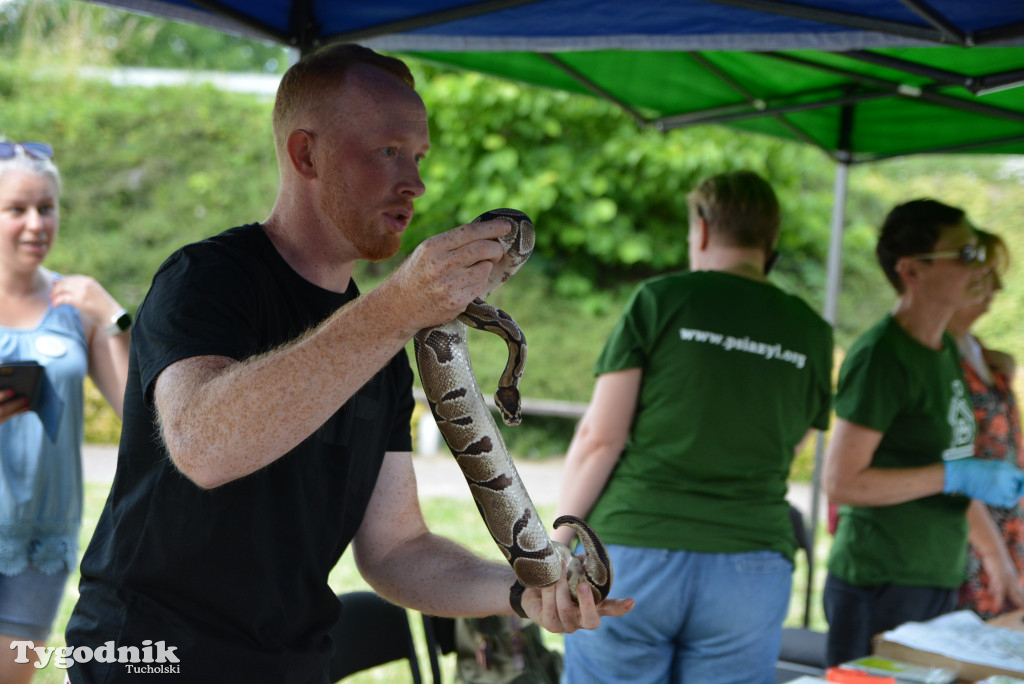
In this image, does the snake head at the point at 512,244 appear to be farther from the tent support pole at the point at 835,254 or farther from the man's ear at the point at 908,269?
the tent support pole at the point at 835,254

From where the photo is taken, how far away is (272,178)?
48.7 feet

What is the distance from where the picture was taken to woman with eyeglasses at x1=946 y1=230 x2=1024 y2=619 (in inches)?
179

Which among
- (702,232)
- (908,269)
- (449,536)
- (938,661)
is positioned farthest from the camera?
(449,536)

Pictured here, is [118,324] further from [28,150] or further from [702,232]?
[702,232]

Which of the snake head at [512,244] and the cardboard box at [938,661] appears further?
the cardboard box at [938,661]

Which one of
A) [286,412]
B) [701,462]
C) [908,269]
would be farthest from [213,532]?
[908,269]

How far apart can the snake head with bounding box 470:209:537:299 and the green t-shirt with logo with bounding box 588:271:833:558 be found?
1.90m

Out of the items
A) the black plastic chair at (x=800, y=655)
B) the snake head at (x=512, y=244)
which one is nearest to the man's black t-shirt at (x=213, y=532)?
the snake head at (x=512, y=244)

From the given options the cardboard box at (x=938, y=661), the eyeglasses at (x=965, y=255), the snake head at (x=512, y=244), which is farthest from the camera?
the eyeglasses at (x=965, y=255)

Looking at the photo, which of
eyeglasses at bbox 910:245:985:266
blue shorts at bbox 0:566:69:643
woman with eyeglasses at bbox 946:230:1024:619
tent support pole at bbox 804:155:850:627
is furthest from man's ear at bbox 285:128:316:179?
tent support pole at bbox 804:155:850:627

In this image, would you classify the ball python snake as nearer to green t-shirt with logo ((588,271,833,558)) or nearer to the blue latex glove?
green t-shirt with logo ((588,271,833,558))

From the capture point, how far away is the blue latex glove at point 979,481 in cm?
409

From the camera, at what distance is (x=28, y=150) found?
4.12 meters

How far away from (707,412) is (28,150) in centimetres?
311
